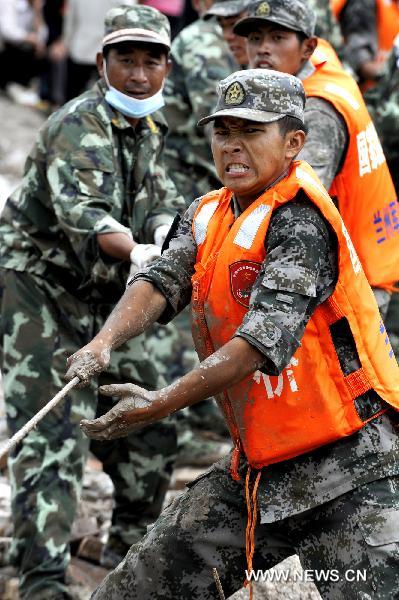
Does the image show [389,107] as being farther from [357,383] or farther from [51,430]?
[357,383]

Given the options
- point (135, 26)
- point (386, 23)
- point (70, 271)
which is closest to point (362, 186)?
point (135, 26)

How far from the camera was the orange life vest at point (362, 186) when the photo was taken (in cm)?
577

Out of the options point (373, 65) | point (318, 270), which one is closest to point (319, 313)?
point (318, 270)

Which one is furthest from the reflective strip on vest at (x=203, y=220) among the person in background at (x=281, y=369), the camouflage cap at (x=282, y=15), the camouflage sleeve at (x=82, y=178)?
the camouflage cap at (x=282, y=15)

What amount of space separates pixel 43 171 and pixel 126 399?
233 centimetres

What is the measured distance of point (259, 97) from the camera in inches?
162

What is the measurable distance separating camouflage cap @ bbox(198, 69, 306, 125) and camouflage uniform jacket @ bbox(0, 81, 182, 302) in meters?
1.41

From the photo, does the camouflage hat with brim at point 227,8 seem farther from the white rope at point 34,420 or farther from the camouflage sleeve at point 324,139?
the white rope at point 34,420

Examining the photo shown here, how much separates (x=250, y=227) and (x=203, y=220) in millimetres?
321

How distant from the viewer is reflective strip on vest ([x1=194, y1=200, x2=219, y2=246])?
171 inches

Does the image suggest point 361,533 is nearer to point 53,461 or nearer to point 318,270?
point 318,270

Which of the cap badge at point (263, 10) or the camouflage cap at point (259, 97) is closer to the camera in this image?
the camouflage cap at point (259, 97)

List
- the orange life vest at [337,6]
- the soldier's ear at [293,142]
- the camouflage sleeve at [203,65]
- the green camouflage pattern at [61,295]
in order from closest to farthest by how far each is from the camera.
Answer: the soldier's ear at [293,142], the green camouflage pattern at [61,295], the camouflage sleeve at [203,65], the orange life vest at [337,6]

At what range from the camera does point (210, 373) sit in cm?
379
